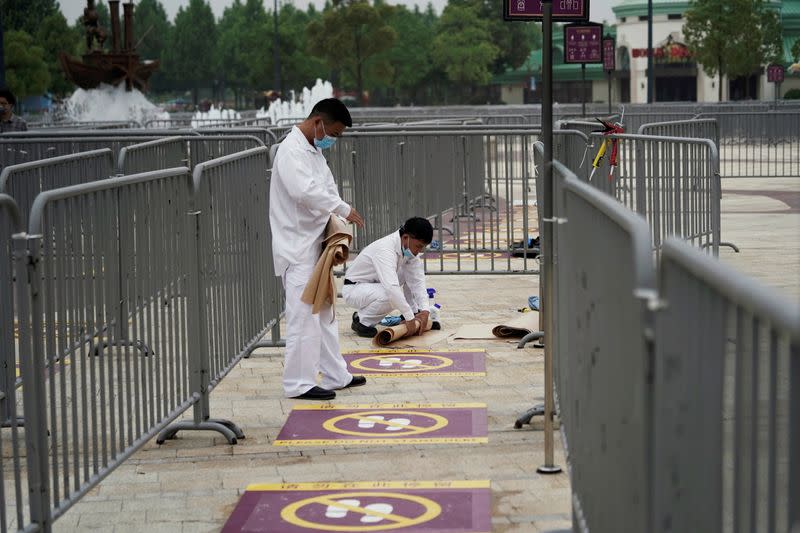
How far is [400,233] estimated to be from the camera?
10641mm

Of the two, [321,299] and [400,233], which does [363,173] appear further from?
[321,299]

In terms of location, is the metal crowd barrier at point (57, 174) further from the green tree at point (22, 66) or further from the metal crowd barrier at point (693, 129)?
the green tree at point (22, 66)

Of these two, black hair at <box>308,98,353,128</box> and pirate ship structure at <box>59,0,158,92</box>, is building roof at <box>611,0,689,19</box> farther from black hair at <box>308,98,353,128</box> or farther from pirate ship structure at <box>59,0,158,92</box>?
black hair at <box>308,98,353,128</box>

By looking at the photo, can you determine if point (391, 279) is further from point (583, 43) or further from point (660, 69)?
point (660, 69)

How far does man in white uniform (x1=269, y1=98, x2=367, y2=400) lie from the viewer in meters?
8.48

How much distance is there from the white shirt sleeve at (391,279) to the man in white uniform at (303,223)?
5.61 feet

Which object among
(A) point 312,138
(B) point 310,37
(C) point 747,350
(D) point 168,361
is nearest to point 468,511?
(D) point 168,361

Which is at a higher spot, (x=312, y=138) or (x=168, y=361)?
(x=312, y=138)

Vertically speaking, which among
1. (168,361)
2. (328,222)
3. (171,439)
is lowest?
(171,439)

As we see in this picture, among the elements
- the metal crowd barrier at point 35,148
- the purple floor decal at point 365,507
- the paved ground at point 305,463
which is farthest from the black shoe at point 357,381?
the metal crowd barrier at point 35,148

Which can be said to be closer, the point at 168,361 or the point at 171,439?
the point at 168,361

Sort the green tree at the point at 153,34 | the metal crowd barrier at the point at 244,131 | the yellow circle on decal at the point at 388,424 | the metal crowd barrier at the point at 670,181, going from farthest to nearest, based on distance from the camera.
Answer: the green tree at the point at 153,34 → the metal crowd barrier at the point at 244,131 → the metal crowd barrier at the point at 670,181 → the yellow circle on decal at the point at 388,424

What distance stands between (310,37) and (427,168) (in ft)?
257

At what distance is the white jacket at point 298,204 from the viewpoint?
8461 millimetres
